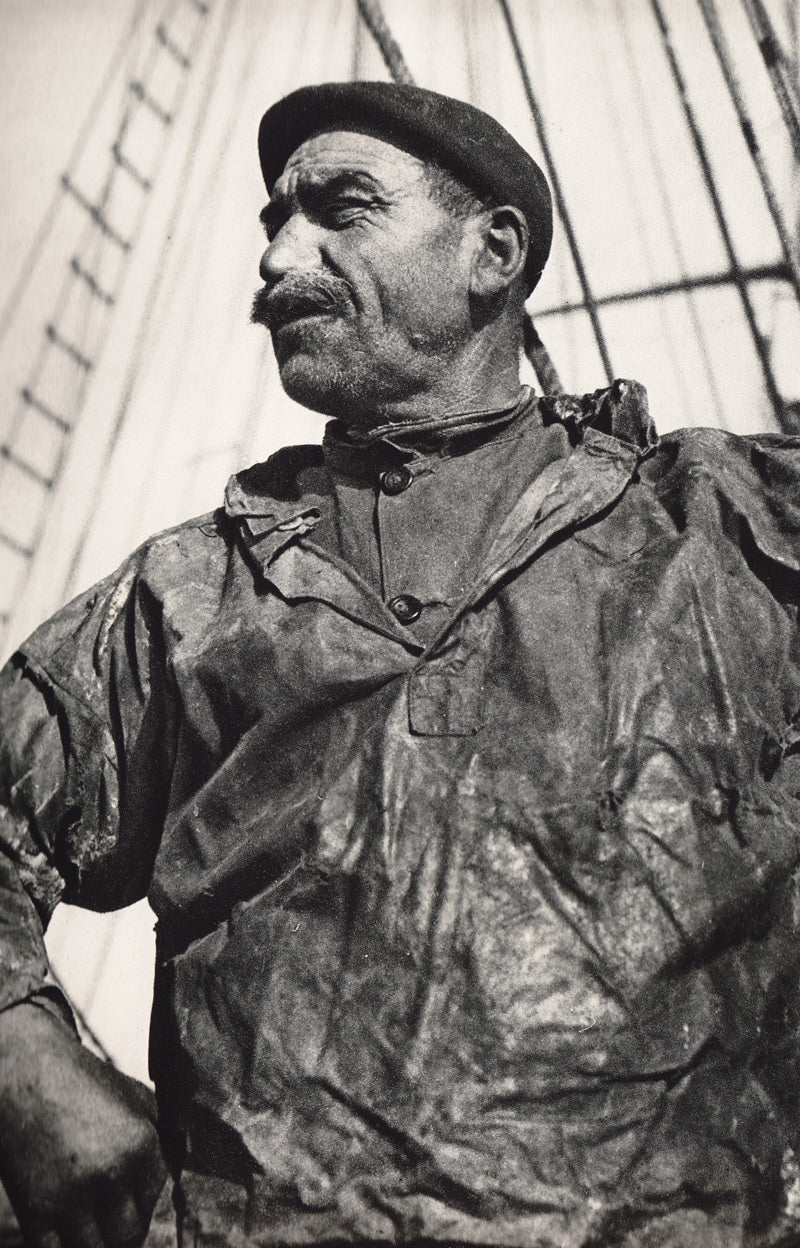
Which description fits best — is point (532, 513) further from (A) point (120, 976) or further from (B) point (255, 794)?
(A) point (120, 976)

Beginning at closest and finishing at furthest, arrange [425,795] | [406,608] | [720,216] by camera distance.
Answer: [425,795]
[406,608]
[720,216]

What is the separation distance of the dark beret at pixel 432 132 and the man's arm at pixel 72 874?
0.68 meters

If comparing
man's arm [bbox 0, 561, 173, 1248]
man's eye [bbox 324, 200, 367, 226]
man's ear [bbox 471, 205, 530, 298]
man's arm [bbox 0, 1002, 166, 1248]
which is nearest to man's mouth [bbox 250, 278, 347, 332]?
man's eye [bbox 324, 200, 367, 226]

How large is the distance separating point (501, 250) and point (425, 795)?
856 mm

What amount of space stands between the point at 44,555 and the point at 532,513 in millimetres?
1758

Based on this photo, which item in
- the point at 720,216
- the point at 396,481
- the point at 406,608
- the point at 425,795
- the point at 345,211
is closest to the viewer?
Answer: the point at 425,795

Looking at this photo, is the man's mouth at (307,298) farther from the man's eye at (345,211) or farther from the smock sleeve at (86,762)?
the smock sleeve at (86,762)

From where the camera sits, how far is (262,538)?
1959 millimetres

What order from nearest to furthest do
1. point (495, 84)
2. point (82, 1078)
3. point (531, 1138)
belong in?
1. point (531, 1138)
2. point (82, 1078)
3. point (495, 84)

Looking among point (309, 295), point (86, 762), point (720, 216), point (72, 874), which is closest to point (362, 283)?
point (309, 295)

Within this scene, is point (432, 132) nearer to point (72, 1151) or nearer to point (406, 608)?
point (406, 608)

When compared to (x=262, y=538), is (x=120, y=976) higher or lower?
lower

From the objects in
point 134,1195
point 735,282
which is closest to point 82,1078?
point 134,1195

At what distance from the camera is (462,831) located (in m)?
1.66
